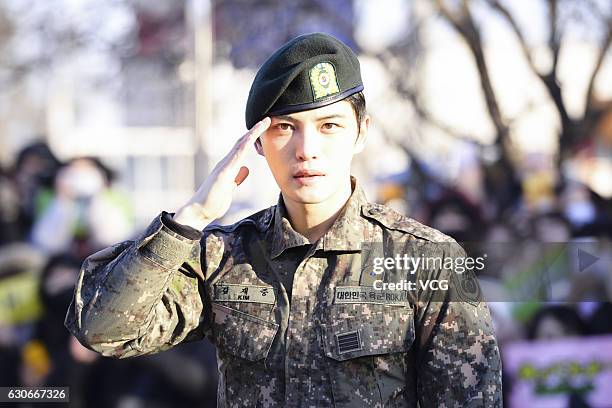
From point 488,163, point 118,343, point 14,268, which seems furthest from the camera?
point 488,163

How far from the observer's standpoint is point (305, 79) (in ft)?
7.15

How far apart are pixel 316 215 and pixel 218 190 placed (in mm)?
249

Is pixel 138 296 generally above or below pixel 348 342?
above

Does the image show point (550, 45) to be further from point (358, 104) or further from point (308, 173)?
point (308, 173)

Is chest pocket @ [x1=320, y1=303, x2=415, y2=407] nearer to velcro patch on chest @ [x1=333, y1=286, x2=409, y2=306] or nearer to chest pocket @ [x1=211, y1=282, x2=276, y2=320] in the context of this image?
velcro patch on chest @ [x1=333, y1=286, x2=409, y2=306]

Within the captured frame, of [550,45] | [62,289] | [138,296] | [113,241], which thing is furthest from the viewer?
[550,45]

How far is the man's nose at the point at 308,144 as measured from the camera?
213 cm

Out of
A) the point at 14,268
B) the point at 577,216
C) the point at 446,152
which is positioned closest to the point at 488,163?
the point at 446,152

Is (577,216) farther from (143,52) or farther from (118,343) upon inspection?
(118,343)

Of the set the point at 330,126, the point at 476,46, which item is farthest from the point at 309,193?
the point at 476,46

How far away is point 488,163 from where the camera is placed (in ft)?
20.9

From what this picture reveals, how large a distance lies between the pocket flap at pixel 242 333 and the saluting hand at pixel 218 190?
0.76 ft

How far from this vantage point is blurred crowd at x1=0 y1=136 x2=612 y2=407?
5.21 m

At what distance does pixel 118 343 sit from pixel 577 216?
4213mm
